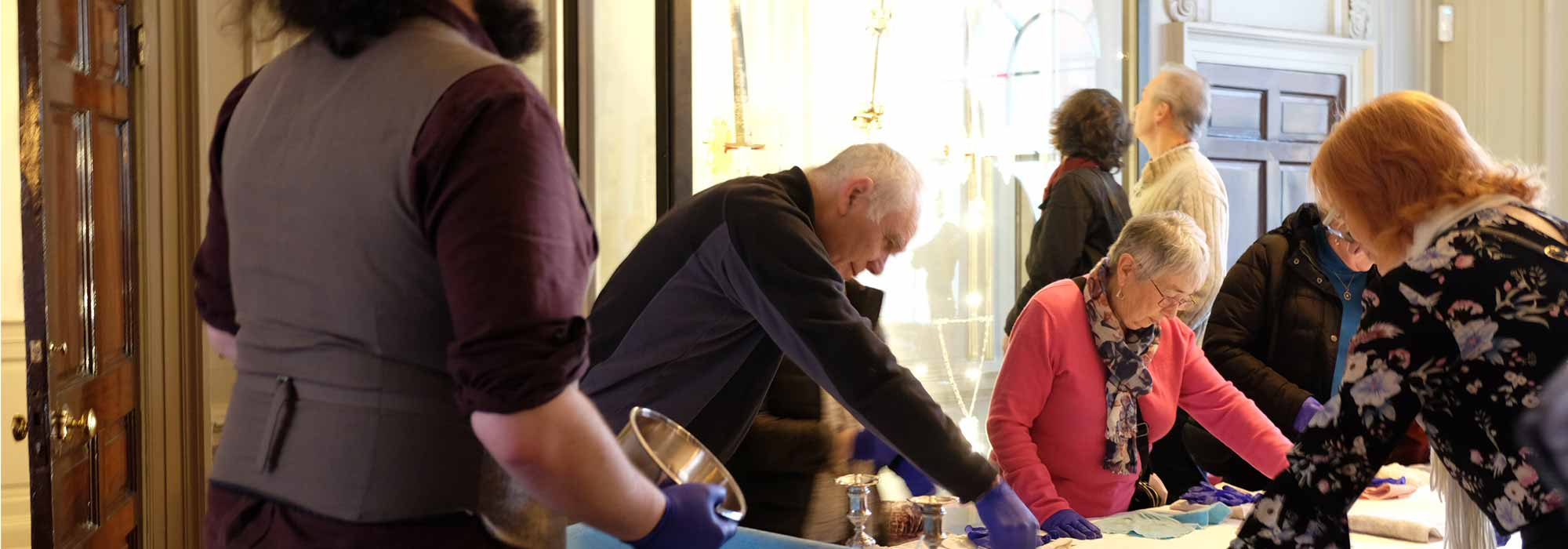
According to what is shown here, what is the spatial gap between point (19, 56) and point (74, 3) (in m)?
0.42

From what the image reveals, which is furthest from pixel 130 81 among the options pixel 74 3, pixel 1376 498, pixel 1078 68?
pixel 1078 68

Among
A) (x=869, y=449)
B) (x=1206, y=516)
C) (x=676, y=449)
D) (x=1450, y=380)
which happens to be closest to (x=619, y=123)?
(x=869, y=449)

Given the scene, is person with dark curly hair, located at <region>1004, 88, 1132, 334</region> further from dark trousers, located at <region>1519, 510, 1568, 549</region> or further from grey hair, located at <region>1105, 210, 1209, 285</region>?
dark trousers, located at <region>1519, 510, 1568, 549</region>

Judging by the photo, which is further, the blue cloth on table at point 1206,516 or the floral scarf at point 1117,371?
the floral scarf at point 1117,371

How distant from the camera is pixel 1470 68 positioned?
6.59 m

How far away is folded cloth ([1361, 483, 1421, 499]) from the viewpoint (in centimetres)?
277

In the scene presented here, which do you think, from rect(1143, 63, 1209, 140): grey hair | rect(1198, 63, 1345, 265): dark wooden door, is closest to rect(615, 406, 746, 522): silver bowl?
rect(1143, 63, 1209, 140): grey hair

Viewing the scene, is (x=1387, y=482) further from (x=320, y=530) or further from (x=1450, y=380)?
(x=320, y=530)

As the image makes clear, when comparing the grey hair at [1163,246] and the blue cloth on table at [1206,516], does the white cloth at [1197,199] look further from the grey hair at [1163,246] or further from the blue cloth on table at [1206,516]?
the blue cloth on table at [1206,516]

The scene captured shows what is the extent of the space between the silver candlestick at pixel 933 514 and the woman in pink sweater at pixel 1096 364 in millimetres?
616

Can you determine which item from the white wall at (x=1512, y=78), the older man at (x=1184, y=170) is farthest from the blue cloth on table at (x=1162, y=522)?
the white wall at (x=1512, y=78)

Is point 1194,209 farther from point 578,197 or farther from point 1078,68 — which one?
point 578,197

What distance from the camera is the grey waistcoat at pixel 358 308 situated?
102cm

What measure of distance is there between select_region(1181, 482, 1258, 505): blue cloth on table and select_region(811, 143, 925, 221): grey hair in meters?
0.99
